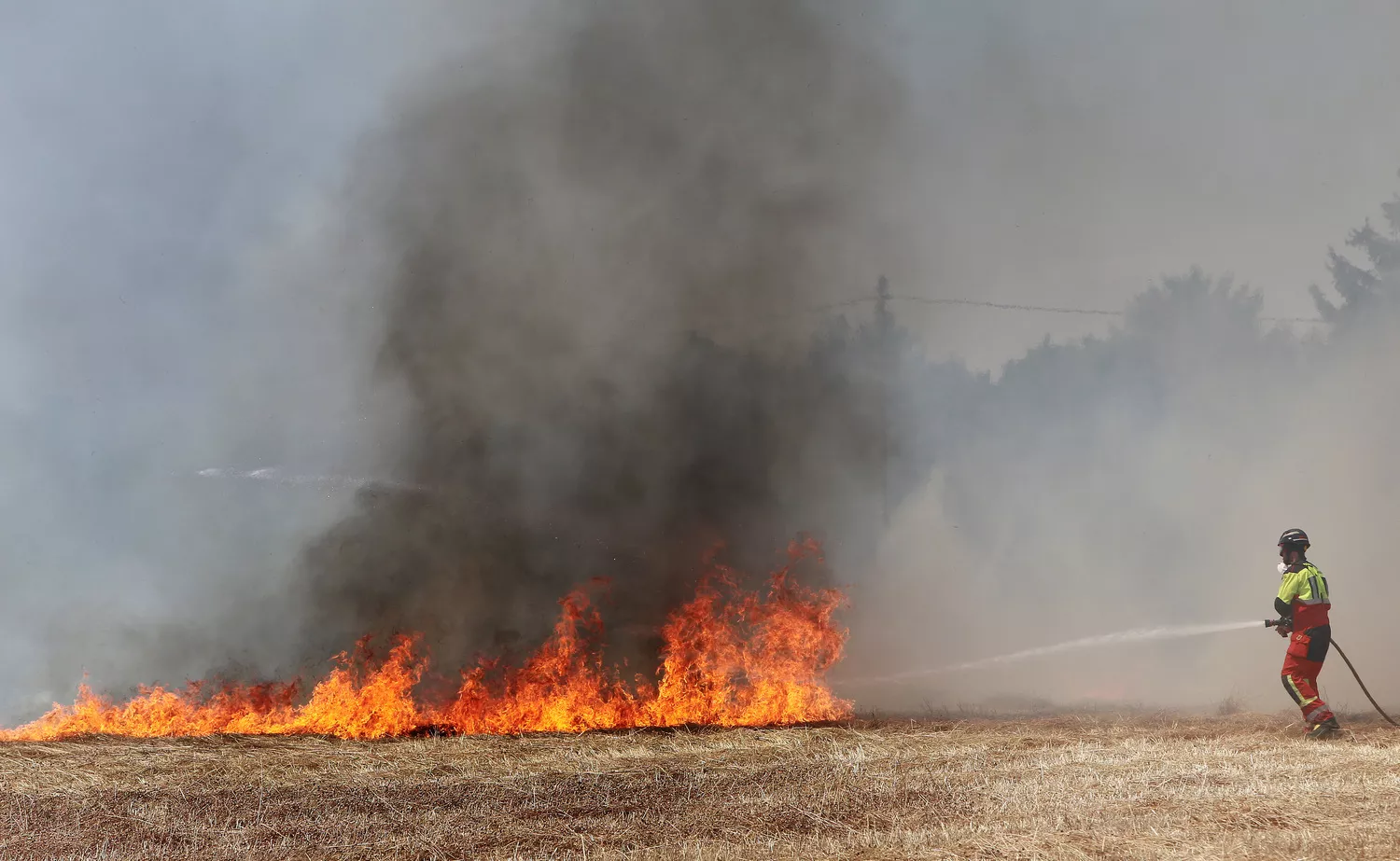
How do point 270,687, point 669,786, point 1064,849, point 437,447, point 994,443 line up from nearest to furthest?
point 1064,849, point 669,786, point 270,687, point 437,447, point 994,443

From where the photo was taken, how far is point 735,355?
20078 millimetres

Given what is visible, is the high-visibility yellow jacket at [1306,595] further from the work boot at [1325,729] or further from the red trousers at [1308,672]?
the work boot at [1325,729]

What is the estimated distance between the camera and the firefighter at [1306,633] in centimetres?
1230

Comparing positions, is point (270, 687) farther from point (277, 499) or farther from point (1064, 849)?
point (1064, 849)

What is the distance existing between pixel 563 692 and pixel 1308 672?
10.4 meters

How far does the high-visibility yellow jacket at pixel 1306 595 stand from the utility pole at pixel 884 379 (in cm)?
1070

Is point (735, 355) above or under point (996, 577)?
above

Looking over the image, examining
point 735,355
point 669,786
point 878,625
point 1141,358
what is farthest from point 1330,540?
point 669,786

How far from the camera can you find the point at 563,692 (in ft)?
48.8

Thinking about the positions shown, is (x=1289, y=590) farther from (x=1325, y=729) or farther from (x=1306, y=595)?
(x=1325, y=729)

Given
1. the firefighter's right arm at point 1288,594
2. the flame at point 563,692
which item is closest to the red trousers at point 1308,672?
the firefighter's right arm at point 1288,594

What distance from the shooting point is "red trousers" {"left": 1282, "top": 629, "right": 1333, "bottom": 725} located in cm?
1234

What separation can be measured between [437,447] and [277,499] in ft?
17.1

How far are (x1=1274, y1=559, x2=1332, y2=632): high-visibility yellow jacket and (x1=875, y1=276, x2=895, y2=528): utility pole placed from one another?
10704 mm
